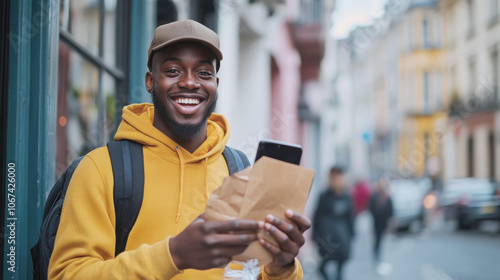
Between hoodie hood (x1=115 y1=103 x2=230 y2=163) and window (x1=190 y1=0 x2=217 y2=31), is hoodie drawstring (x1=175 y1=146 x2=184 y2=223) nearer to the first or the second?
hoodie hood (x1=115 y1=103 x2=230 y2=163)

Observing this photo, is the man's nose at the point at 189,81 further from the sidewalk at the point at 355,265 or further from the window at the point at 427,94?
the window at the point at 427,94

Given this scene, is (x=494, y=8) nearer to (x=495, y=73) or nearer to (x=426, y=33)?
(x=495, y=73)

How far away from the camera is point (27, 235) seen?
7.50ft

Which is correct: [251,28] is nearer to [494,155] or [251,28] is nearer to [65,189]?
[65,189]

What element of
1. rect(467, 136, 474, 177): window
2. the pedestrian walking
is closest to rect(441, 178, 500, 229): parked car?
the pedestrian walking

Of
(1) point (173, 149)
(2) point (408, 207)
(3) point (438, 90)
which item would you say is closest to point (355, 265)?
(2) point (408, 207)

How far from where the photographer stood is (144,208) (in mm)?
1755

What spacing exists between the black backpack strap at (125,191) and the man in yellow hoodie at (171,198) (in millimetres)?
18

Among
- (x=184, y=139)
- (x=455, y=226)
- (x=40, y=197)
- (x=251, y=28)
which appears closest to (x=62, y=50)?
(x=40, y=197)

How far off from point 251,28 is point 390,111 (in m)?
38.0

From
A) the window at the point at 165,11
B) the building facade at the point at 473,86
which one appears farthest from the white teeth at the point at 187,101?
the building facade at the point at 473,86

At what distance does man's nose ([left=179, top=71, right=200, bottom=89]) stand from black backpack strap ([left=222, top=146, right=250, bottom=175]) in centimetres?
33

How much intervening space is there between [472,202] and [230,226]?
15.0 meters

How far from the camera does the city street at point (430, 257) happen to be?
30.9 feet
